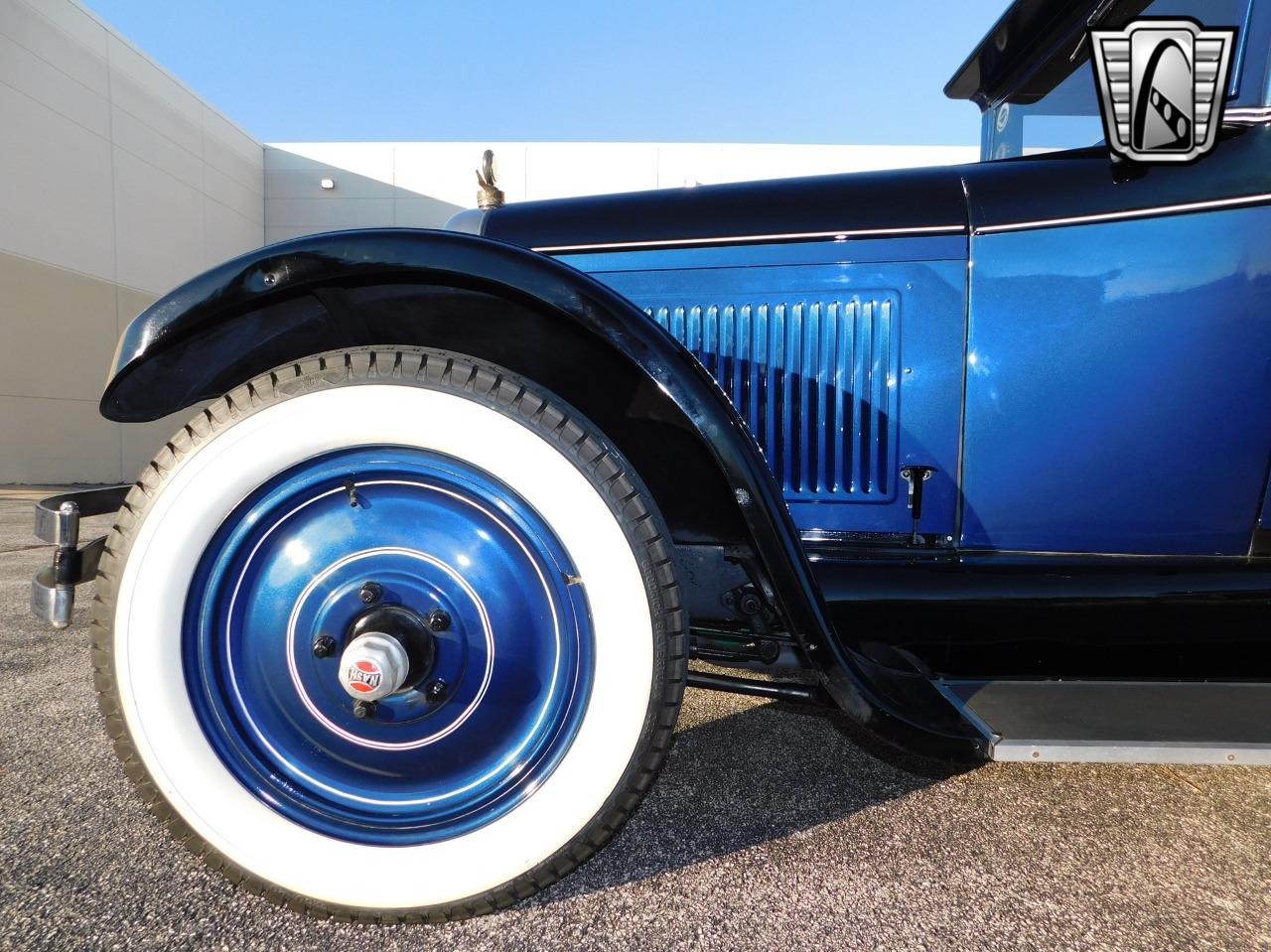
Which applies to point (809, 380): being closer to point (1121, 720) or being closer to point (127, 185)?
point (1121, 720)

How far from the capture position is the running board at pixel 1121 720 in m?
1.11

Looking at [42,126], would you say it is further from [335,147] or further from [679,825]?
[679,825]

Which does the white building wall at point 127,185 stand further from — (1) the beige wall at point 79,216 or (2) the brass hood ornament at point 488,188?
(2) the brass hood ornament at point 488,188

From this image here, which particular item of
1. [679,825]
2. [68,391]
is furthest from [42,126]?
[679,825]

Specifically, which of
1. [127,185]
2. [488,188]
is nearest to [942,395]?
[488,188]

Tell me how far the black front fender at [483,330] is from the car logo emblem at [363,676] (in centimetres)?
56

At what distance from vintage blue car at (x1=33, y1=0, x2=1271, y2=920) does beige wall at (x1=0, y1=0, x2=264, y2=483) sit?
970 cm

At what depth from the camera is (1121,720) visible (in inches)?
47.4

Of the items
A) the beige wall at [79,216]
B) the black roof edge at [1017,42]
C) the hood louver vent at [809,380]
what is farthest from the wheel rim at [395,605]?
the beige wall at [79,216]

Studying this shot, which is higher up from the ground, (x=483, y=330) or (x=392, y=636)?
(x=483, y=330)

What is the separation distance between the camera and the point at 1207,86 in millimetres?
1323

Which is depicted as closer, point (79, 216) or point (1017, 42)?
point (1017, 42)

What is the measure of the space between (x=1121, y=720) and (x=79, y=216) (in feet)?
37.8

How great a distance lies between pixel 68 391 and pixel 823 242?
10.9 metres
